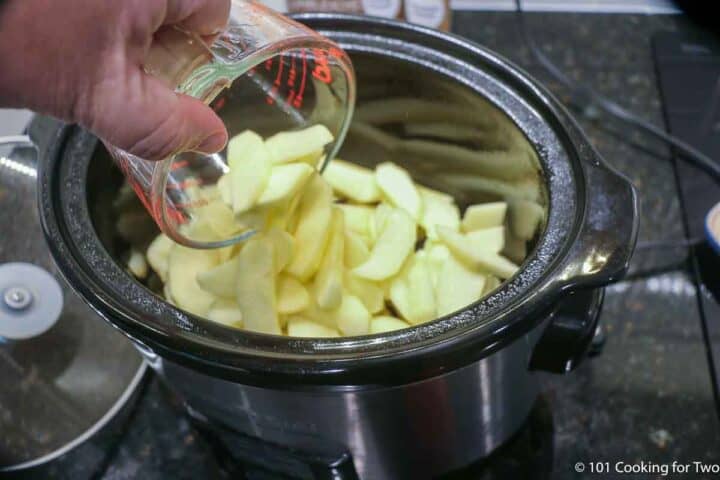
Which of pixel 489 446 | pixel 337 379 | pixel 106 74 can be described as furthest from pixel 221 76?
pixel 489 446

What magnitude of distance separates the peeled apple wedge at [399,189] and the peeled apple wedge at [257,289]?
0.21 m

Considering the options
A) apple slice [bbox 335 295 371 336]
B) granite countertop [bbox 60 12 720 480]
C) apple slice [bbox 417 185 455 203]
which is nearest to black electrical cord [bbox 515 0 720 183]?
granite countertop [bbox 60 12 720 480]

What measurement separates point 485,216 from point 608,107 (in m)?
0.42

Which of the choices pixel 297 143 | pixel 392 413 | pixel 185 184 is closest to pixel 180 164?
pixel 185 184

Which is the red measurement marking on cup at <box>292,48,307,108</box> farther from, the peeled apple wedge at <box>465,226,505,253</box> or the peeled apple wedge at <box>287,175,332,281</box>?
the peeled apple wedge at <box>465,226,505,253</box>

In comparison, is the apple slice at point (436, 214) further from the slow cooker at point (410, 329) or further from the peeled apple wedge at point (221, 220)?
the peeled apple wedge at point (221, 220)

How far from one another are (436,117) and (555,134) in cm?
16

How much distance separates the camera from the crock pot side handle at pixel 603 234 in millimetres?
561

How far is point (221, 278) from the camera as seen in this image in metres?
0.68

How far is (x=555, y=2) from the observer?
1.29 m

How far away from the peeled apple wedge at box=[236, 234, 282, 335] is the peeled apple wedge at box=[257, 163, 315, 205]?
48mm

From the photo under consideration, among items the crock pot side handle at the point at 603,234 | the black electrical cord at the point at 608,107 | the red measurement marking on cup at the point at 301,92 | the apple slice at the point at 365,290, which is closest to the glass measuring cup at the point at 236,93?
the red measurement marking on cup at the point at 301,92

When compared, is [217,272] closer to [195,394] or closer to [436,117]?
[195,394]

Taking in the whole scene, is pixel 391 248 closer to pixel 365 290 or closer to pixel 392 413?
pixel 365 290
